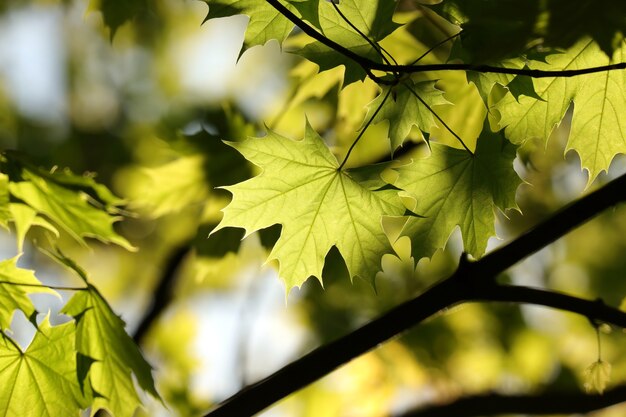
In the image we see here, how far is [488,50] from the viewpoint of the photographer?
94 centimetres

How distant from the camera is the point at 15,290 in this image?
1.51m

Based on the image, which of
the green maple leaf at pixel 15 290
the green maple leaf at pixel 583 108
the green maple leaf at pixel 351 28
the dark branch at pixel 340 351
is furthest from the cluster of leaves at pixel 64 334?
the green maple leaf at pixel 583 108

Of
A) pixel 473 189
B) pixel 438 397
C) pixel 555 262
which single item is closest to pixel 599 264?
pixel 555 262

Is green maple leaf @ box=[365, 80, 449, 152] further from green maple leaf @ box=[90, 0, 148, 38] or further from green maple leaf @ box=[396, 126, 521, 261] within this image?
green maple leaf @ box=[90, 0, 148, 38]

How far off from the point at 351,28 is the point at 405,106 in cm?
19

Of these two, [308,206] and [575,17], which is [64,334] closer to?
[308,206]

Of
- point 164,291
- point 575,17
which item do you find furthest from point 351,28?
point 164,291

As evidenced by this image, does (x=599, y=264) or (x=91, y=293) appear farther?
(x=599, y=264)

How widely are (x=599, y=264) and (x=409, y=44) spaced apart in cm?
450

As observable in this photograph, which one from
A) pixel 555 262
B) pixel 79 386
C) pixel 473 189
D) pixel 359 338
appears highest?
pixel 473 189

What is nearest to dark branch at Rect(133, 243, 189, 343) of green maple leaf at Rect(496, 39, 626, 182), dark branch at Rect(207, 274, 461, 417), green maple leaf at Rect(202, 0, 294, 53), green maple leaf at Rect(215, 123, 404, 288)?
green maple leaf at Rect(215, 123, 404, 288)

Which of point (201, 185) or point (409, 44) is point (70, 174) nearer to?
point (201, 185)

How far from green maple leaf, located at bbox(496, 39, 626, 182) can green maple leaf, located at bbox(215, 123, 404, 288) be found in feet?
1.12

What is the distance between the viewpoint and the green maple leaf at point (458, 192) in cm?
148
